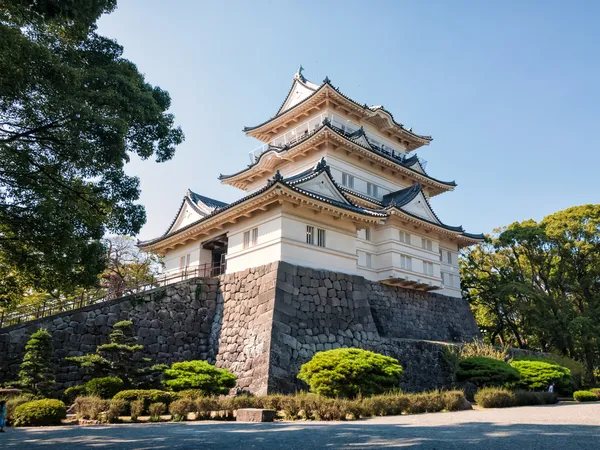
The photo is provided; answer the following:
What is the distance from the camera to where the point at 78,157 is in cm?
1026

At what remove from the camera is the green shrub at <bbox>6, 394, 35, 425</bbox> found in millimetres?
12602

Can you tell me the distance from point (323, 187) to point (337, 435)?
45.3 feet

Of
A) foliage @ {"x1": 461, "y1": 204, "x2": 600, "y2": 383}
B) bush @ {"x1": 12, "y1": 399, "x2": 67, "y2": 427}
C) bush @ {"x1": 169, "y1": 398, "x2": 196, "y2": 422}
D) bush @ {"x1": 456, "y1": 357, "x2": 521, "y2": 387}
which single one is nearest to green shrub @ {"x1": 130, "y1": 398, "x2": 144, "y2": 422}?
bush @ {"x1": 169, "y1": 398, "x2": 196, "y2": 422}

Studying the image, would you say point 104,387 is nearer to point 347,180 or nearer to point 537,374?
point 537,374

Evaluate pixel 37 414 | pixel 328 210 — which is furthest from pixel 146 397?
pixel 328 210

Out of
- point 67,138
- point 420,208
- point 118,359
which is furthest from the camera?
point 420,208

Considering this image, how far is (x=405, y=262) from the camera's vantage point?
1047 inches

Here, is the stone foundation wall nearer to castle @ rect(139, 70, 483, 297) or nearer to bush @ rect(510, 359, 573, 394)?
castle @ rect(139, 70, 483, 297)

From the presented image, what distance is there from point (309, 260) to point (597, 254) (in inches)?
980

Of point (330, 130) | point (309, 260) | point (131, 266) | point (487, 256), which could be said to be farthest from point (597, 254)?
point (131, 266)

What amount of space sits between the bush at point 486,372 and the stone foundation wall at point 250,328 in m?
2.61

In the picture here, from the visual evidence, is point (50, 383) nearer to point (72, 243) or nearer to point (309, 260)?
point (72, 243)

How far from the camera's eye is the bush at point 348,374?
14398 mm

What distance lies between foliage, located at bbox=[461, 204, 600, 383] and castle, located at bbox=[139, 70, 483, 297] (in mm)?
5043
